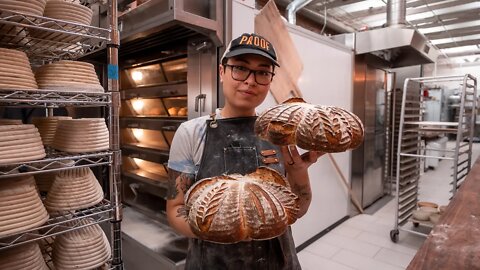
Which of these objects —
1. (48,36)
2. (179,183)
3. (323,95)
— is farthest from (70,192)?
(323,95)

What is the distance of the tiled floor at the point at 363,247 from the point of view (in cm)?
273

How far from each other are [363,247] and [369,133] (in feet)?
5.66

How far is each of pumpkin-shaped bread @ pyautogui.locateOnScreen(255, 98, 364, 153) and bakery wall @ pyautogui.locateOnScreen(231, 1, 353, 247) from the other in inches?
64.9

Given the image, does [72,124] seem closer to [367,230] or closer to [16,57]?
[16,57]

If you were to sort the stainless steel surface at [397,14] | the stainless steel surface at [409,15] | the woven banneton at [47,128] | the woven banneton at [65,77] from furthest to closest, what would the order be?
the stainless steel surface at [409,15], the stainless steel surface at [397,14], the woven banneton at [47,128], the woven banneton at [65,77]

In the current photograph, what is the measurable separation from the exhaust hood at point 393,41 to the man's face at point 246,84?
3.17 metres

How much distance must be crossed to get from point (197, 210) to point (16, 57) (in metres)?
1.07

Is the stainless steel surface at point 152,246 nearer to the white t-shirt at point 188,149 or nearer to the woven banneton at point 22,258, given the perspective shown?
the woven banneton at point 22,258

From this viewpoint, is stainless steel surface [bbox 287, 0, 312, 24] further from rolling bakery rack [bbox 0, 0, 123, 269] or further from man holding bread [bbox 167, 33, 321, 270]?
man holding bread [bbox 167, 33, 321, 270]

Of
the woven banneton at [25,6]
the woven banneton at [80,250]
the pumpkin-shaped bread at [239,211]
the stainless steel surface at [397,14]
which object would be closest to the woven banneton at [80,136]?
the woven banneton at [80,250]

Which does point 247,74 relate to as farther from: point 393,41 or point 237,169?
point 393,41

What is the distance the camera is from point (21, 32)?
1.30 metres

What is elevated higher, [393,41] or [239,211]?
[393,41]

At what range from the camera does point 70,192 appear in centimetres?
135
